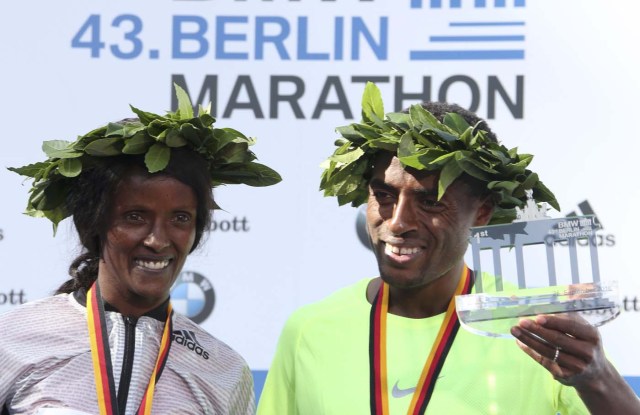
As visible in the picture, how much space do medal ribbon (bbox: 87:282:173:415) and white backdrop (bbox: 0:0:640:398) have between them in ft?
4.94

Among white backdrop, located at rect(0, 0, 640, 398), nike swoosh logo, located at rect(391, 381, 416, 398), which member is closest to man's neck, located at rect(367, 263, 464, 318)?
nike swoosh logo, located at rect(391, 381, 416, 398)

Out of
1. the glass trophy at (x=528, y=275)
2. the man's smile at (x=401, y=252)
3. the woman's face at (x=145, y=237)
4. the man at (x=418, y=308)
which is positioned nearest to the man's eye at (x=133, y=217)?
the woman's face at (x=145, y=237)

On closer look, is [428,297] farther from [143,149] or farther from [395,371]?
[143,149]

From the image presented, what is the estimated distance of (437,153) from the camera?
344cm

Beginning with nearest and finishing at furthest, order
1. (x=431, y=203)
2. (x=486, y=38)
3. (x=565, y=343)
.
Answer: (x=565, y=343), (x=431, y=203), (x=486, y=38)

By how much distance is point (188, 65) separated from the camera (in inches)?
200

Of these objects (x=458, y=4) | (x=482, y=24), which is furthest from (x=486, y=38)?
(x=458, y=4)

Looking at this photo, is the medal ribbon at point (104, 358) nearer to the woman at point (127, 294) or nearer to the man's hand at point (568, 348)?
the woman at point (127, 294)

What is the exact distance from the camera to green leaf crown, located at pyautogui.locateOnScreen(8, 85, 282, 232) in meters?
3.43

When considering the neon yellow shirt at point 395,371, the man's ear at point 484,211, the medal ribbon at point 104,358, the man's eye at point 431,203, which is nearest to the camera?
the medal ribbon at point 104,358

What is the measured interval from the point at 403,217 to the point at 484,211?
0.30 meters

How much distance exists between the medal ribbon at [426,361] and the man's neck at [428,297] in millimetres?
23

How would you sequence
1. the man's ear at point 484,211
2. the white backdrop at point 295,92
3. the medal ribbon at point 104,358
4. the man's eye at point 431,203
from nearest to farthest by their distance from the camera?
the medal ribbon at point 104,358 → the man's eye at point 431,203 → the man's ear at point 484,211 → the white backdrop at point 295,92

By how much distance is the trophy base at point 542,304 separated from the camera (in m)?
3.06
